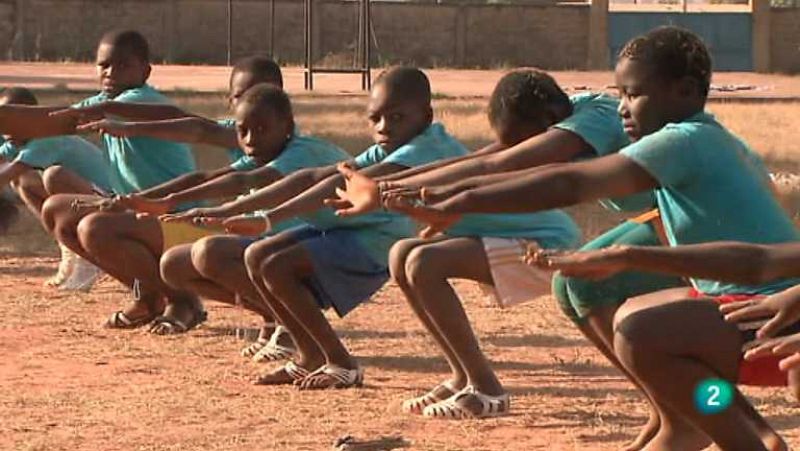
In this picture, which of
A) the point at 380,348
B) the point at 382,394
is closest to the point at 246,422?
the point at 382,394

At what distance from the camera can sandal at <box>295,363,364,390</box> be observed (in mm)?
8234

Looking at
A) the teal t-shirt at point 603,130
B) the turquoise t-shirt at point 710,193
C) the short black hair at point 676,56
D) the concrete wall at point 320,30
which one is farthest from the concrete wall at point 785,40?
the turquoise t-shirt at point 710,193

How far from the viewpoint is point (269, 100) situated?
862 cm

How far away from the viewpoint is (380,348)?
31.0 feet

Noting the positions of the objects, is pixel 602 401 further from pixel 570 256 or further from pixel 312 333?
pixel 570 256

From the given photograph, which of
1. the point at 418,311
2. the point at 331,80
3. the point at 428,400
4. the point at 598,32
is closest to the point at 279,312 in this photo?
the point at 418,311

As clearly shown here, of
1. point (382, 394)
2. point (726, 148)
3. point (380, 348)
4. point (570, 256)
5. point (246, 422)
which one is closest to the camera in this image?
point (570, 256)

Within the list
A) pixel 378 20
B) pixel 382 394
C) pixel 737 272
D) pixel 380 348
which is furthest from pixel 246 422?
pixel 378 20

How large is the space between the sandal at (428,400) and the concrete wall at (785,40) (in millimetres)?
38851

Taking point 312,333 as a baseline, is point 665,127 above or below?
above

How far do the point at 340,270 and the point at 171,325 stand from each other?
6.08ft

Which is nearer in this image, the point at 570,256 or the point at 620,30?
the point at 570,256

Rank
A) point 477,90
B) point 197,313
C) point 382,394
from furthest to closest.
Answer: point 477,90, point 197,313, point 382,394

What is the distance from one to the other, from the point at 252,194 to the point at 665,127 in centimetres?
290
